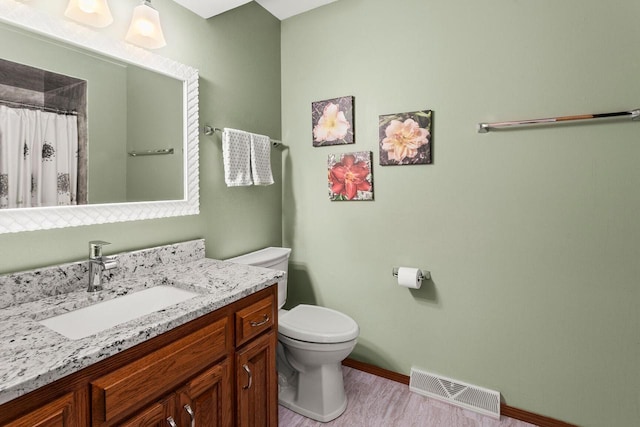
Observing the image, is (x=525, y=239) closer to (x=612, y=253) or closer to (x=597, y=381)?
(x=612, y=253)

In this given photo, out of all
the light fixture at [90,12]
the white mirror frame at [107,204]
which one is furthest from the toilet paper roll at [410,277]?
the light fixture at [90,12]

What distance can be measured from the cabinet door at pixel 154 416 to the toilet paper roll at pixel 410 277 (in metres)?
1.37

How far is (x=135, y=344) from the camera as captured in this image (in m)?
0.92

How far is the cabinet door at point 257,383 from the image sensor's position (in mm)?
1309

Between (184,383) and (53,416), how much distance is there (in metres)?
0.37

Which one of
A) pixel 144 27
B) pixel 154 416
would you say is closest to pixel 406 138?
pixel 144 27

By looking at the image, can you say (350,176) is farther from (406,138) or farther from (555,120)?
(555,120)

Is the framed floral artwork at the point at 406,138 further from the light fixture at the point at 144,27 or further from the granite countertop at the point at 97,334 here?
the light fixture at the point at 144,27

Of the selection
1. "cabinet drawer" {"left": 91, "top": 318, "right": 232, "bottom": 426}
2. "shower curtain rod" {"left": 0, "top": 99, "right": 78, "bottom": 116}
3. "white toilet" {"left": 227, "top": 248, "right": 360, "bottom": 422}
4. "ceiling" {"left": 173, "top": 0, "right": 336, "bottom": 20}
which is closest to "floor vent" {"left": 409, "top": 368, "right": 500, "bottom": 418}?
"white toilet" {"left": 227, "top": 248, "right": 360, "bottom": 422}

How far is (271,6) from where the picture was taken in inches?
90.9

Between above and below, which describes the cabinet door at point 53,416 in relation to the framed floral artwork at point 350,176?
below

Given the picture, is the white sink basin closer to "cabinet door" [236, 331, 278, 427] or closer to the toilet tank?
"cabinet door" [236, 331, 278, 427]

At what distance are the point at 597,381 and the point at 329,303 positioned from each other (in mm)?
1535

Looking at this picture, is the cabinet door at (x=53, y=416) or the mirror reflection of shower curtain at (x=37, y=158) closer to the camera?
the cabinet door at (x=53, y=416)
